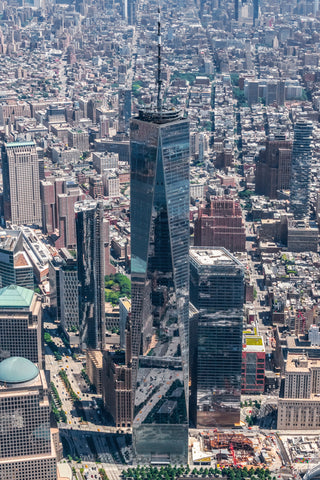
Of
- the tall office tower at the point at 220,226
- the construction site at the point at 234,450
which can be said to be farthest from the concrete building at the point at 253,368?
the tall office tower at the point at 220,226

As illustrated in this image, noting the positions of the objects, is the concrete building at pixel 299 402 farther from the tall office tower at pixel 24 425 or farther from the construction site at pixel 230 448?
the tall office tower at pixel 24 425

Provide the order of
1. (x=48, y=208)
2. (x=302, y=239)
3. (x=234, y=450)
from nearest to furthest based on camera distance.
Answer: (x=234, y=450), (x=302, y=239), (x=48, y=208)

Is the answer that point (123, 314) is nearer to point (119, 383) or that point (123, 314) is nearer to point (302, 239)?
point (119, 383)

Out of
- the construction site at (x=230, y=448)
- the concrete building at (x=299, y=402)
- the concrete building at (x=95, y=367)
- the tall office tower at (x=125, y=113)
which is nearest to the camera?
the construction site at (x=230, y=448)

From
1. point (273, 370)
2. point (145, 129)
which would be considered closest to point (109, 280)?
point (273, 370)

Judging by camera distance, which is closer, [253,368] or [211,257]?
[211,257]

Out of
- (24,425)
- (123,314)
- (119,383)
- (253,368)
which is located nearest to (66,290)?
(123,314)
